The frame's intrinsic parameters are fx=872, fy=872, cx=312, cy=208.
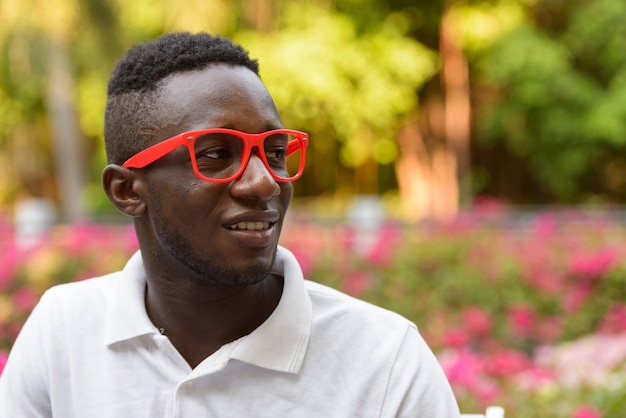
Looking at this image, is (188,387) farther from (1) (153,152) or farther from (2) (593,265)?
(2) (593,265)

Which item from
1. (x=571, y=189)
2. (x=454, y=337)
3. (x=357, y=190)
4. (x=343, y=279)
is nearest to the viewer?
(x=454, y=337)

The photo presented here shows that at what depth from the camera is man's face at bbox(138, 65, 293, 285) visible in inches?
66.9

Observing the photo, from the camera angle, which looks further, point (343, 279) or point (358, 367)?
point (343, 279)

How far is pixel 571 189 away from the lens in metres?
20.2

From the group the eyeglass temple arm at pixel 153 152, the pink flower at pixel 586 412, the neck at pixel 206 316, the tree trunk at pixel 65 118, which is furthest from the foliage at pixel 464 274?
the tree trunk at pixel 65 118

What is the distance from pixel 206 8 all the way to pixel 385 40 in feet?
15.4

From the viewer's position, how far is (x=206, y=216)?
1.71 metres

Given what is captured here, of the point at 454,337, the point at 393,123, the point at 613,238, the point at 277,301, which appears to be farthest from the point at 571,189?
the point at 277,301

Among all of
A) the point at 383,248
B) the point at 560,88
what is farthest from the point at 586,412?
the point at 560,88

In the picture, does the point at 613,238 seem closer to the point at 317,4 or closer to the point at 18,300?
the point at 18,300

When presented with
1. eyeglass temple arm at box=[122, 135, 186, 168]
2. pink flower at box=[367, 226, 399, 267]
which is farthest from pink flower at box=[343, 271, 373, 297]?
eyeglass temple arm at box=[122, 135, 186, 168]

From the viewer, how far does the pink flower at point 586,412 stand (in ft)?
10.7

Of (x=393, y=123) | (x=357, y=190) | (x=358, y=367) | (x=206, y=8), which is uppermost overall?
(x=206, y=8)

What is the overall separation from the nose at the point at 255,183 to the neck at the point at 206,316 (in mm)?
230
